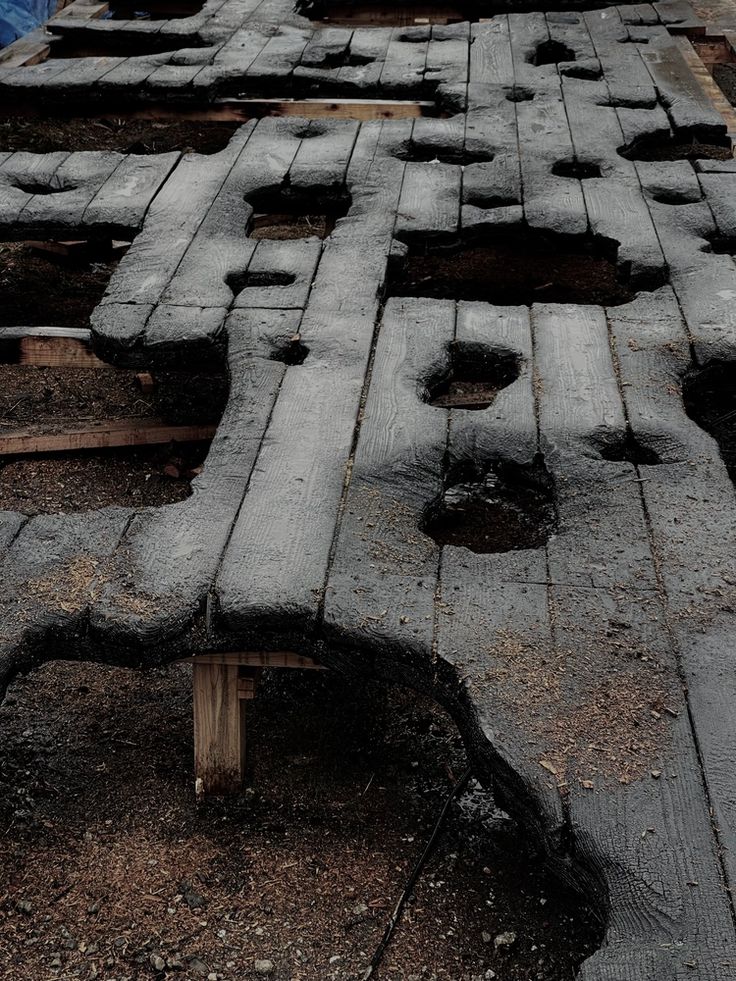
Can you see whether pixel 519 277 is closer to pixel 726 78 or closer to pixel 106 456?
pixel 106 456

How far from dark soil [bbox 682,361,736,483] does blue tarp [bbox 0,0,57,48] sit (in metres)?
7.00

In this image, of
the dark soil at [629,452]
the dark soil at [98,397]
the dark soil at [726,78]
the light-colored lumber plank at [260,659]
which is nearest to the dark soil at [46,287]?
the dark soil at [98,397]

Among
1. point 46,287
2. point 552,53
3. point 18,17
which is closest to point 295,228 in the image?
point 46,287

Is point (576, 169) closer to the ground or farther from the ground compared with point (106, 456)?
farther from the ground

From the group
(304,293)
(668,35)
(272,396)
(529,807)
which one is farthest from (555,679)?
(668,35)

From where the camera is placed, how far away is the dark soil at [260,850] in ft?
8.48

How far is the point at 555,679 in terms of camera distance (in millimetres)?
2027

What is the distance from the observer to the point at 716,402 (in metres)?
3.90

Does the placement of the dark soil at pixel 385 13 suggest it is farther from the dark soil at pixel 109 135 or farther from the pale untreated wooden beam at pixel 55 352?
the pale untreated wooden beam at pixel 55 352

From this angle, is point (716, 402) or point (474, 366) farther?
point (716, 402)

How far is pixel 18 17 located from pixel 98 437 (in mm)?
5808

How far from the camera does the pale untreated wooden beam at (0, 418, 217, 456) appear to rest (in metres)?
4.51

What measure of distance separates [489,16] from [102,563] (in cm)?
590

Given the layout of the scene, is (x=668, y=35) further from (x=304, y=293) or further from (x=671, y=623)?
(x=671, y=623)
